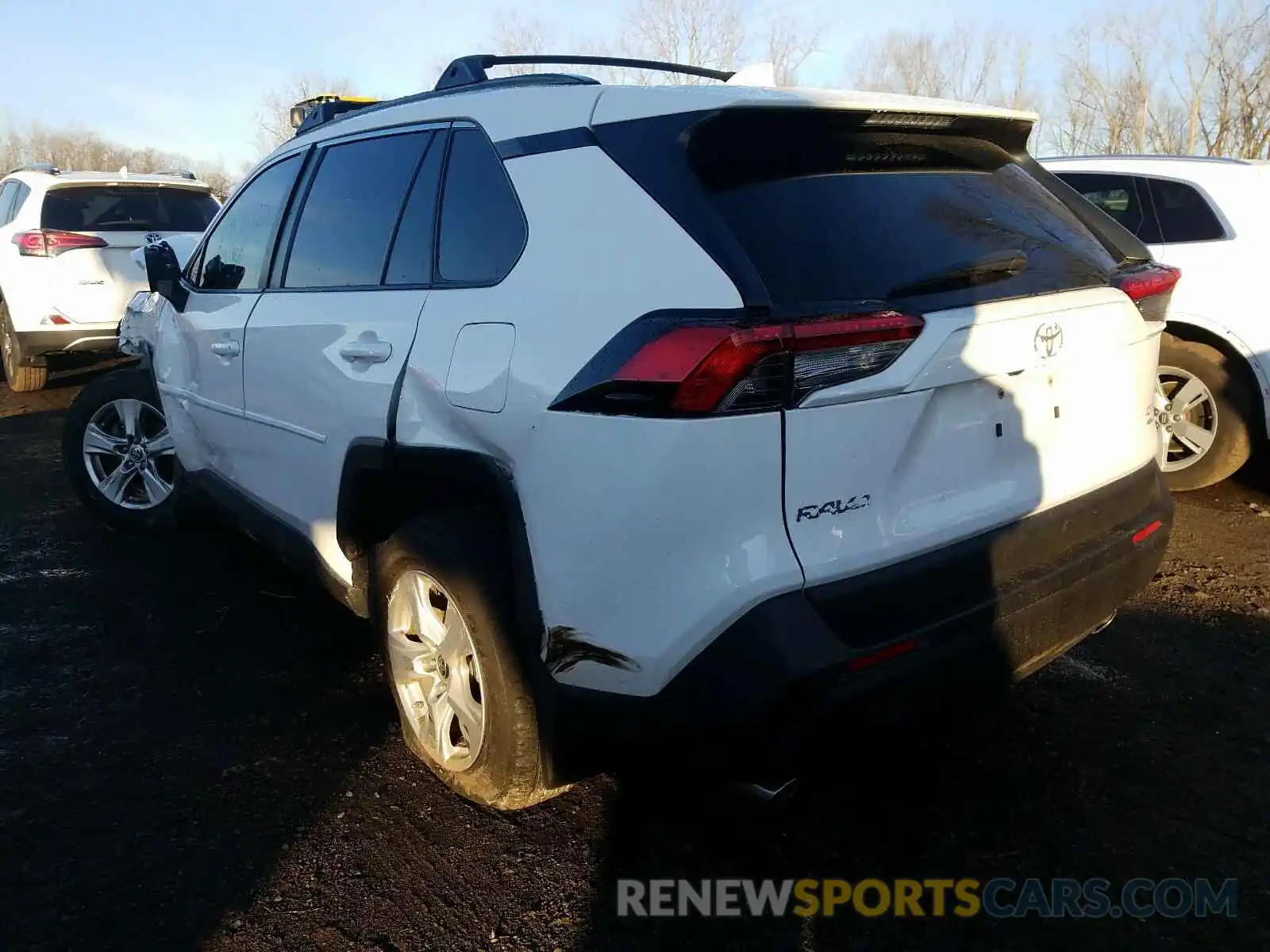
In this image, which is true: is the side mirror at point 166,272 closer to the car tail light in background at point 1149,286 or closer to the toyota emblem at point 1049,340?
the toyota emblem at point 1049,340

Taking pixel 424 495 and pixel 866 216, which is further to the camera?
pixel 424 495

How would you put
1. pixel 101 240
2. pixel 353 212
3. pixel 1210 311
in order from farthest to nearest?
pixel 101 240
pixel 1210 311
pixel 353 212

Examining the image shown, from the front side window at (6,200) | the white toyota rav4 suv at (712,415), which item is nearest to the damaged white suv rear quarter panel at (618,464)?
the white toyota rav4 suv at (712,415)

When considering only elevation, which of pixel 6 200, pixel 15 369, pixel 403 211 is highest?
pixel 403 211

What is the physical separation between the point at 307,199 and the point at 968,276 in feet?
7.29

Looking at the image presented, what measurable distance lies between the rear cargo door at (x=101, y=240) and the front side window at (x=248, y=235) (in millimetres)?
4102

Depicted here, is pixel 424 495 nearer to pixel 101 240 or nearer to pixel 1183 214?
pixel 1183 214

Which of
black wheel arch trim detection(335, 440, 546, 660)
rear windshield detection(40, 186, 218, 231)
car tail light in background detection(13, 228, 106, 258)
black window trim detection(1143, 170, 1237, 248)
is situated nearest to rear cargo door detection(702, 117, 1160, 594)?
black wheel arch trim detection(335, 440, 546, 660)

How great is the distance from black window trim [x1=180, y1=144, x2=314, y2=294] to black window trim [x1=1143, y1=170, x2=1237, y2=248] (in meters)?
4.16

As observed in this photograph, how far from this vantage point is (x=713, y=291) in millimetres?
1834

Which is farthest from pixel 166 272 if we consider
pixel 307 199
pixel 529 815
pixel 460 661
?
pixel 529 815

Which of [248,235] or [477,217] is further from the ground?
[477,217]

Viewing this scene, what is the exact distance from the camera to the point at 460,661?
2.41 metres

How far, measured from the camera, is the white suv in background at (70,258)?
7688 millimetres
